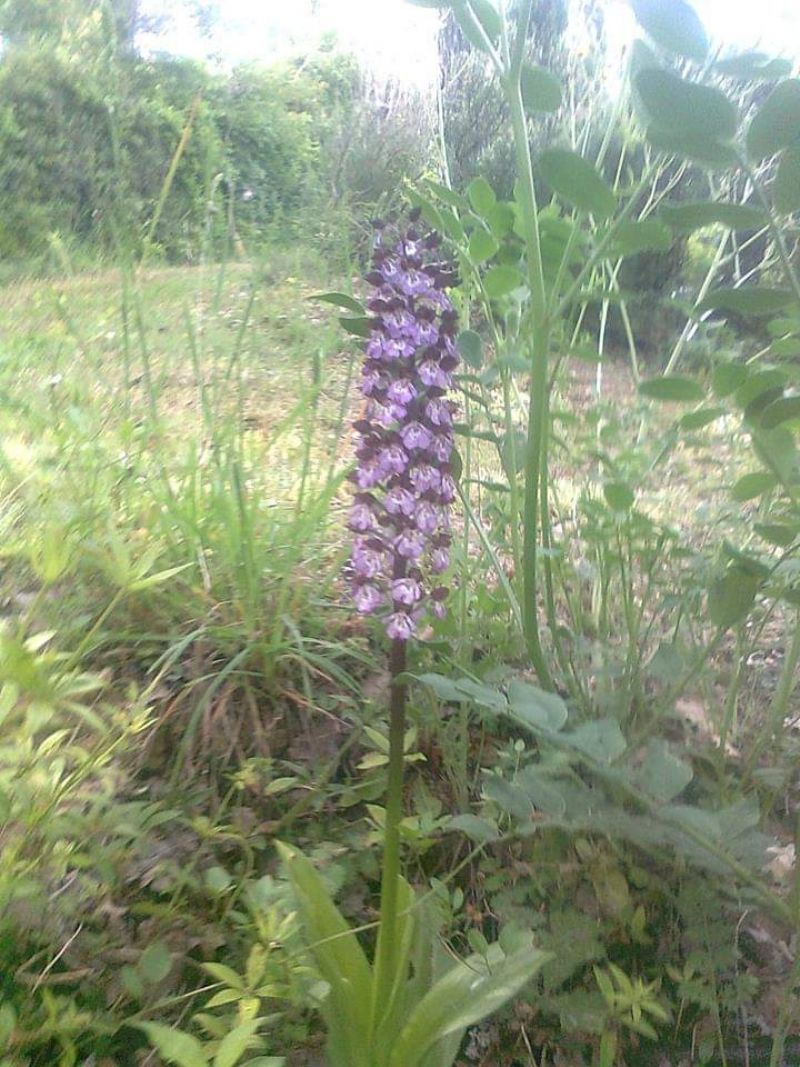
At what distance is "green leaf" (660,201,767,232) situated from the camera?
0.48 m

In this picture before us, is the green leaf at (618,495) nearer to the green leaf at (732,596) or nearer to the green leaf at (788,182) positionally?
the green leaf at (732,596)

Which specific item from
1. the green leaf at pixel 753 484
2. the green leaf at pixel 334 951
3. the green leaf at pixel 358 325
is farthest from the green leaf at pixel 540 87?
the green leaf at pixel 334 951

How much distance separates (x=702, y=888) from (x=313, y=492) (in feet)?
2.06

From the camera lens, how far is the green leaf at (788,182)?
0.46m

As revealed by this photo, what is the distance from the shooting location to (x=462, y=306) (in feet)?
2.77

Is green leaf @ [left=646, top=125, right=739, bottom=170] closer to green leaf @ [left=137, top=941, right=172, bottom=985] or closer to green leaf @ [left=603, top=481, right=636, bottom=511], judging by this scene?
green leaf @ [left=603, top=481, right=636, bottom=511]

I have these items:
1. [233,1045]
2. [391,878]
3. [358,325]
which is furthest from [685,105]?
[233,1045]

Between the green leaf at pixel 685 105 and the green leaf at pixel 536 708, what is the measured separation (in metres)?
0.35

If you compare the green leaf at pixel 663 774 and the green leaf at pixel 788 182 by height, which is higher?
the green leaf at pixel 788 182

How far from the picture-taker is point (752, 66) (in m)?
0.49

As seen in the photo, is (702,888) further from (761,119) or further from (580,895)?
(761,119)

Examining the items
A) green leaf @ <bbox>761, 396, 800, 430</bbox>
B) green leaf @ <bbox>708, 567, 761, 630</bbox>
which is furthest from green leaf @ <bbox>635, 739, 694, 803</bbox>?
green leaf @ <bbox>761, 396, 800, 430</bbox>

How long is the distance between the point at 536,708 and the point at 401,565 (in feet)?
0.43

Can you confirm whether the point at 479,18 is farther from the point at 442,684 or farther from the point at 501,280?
the point at 442,684
